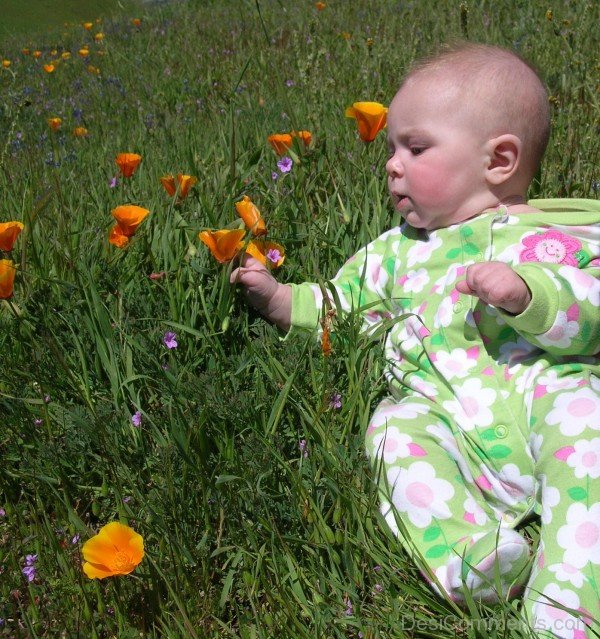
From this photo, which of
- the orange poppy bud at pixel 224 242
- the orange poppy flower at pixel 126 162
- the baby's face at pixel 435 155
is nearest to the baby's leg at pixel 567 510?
the baby's face at pixel 435 155

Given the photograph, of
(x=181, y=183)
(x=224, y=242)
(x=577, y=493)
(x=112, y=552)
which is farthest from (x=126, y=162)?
(x=577, y=493)

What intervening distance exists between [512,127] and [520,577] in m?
1.19

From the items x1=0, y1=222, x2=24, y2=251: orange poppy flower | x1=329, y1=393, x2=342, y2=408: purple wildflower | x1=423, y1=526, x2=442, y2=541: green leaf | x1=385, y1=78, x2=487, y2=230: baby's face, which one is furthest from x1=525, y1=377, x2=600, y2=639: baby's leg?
x1=0, y1=222, x2=24, y2=251: orange poppy flower

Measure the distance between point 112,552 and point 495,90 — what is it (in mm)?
1532

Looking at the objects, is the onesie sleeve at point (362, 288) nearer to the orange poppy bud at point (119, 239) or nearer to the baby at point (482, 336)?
the baby at point (482, 336)

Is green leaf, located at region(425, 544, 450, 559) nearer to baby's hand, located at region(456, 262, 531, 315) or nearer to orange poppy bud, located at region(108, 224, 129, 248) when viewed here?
baby's hand, located at region(456, 262, 531, 315)

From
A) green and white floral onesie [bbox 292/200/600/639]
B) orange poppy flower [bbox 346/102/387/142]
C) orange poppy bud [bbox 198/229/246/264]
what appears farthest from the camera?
orange poppy flower [bbox 346/102/387/142]

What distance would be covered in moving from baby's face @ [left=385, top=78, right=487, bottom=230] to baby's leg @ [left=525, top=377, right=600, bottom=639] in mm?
610

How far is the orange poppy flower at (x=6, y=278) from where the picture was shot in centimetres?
187

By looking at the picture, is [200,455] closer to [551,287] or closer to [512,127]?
[551,287]

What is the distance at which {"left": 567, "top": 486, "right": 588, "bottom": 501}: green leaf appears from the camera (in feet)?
5.07

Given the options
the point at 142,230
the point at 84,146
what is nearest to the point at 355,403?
the point at 142,230

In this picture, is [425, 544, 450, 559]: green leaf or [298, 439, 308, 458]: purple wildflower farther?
[298, 439, 308, 458]: purple wildflower

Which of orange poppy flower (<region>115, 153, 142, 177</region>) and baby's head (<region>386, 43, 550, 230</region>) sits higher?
baby's head (<region>386, 43, 550, 230</region>)
